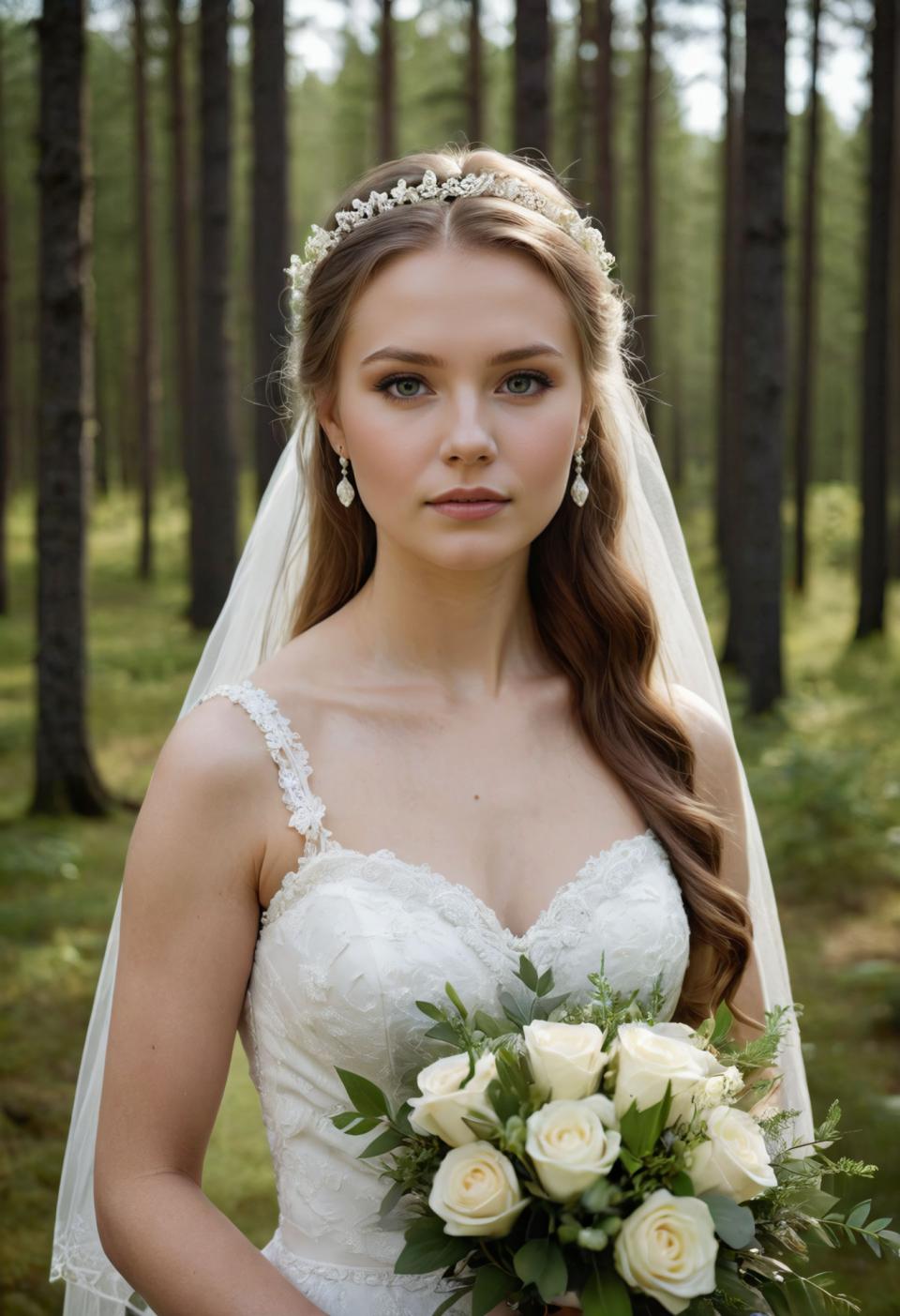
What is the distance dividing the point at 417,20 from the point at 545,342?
2898 centimetres

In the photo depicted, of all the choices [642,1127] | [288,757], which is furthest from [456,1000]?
[288,757]

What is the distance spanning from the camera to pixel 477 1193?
1.92 metres

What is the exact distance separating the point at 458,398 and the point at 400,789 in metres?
0.76

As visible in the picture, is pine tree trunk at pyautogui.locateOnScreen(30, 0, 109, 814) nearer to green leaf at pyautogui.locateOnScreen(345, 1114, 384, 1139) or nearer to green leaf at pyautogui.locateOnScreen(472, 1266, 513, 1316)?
green leaf at pyautogui.locateOnScreen(345, 1114, 384, 1139)

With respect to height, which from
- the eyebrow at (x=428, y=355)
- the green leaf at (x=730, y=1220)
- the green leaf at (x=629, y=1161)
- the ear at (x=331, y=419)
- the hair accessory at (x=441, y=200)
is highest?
the hair accessory at (x=441, y=200)

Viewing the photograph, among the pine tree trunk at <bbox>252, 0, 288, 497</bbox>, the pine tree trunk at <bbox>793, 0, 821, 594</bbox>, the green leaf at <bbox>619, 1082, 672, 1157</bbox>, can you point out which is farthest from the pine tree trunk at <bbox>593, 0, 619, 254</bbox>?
the green leaf at <bbox>619, 1082, 672, 1157</bbox>

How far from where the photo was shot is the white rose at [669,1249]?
1.87 metres

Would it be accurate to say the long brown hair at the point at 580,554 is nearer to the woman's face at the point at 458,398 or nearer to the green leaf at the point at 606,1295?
the woman's face at the point at 458,398

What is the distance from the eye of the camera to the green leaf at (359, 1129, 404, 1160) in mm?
2129

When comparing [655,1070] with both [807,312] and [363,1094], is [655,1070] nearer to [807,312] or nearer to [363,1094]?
[363,1094]

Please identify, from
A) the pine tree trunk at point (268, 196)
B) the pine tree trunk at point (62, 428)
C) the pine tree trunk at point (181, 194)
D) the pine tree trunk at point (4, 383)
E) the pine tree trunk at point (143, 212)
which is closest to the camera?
the pine tree trunk at point (62, 428)

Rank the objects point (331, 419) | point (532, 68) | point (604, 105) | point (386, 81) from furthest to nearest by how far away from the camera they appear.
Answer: point (386, 81), point (604, 105), point (532, 68), point (331, 419)

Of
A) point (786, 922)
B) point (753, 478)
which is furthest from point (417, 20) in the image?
point (786, 922)

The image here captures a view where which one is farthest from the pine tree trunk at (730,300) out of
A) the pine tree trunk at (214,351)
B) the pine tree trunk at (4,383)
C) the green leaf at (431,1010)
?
the green leaf at (431,1010)
